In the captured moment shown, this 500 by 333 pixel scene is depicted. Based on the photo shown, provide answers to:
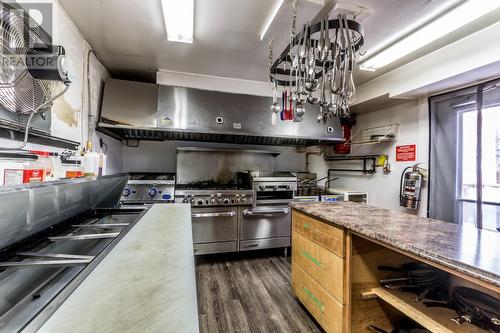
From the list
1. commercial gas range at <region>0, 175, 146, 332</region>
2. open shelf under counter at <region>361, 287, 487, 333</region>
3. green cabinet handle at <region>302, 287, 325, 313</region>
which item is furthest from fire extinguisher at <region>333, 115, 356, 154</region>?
commercial gas range at <region>0, 175, 146, 332</region>

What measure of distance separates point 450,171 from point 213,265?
9.21 ft

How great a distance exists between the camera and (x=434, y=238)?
101 centimetres

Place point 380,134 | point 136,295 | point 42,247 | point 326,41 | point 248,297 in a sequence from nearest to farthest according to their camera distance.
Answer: point 136,295, point 42,247, point 326,41, point 248,297, point 380,134

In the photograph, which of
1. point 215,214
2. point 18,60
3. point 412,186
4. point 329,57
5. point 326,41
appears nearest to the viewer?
point 18,60

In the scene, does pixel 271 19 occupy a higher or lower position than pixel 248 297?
higher

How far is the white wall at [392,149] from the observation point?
8.20ft

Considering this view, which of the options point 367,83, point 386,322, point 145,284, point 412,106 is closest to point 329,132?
point 367,83

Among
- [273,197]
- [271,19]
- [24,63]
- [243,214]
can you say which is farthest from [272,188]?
[24,63]

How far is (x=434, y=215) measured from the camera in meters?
2.38

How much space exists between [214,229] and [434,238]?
216cm

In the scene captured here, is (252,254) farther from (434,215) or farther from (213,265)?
(434,215)

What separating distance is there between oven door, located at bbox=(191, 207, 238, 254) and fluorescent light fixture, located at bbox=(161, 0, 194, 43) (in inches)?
71.2

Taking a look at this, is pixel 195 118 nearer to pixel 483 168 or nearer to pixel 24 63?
pixel 24 63

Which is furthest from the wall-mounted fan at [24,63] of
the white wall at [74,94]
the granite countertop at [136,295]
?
the granite countertop at [136,295]
